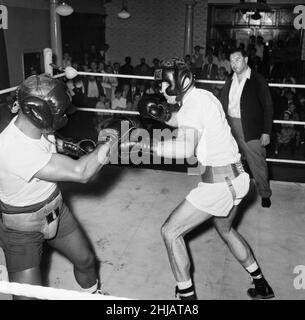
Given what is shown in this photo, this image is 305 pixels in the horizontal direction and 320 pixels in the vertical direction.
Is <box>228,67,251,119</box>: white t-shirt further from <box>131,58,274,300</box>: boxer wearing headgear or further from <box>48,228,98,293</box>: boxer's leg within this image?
<box>48,228,98,293</box>: boxer's leg

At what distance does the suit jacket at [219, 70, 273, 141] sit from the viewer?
294cm

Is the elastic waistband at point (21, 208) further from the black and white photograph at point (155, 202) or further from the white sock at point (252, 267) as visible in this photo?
the white sock at point (252, 267)

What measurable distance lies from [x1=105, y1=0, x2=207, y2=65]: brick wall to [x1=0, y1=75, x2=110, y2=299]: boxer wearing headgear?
31.3 feet

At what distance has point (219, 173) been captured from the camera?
1.90m

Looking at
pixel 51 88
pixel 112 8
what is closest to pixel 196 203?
pixel 51 88

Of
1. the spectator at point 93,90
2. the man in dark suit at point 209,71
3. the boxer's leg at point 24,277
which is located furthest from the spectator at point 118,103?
the boxer's leg at point 24,277

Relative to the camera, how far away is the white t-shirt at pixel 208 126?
5.82 feet

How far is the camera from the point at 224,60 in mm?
8742

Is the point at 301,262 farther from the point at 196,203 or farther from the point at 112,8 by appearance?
the point at 112,8

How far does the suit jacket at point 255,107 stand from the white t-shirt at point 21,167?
1763 mm

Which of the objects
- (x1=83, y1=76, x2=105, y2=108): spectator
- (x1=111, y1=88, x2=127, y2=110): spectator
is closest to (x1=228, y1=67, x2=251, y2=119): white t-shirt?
(x1=111, y1=88, x2=127, y2=110): spectator

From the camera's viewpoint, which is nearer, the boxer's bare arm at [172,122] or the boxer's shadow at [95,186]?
the boxer's bare arm at [172,122]

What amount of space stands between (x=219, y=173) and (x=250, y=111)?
120 cm

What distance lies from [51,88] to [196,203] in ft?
2.78
